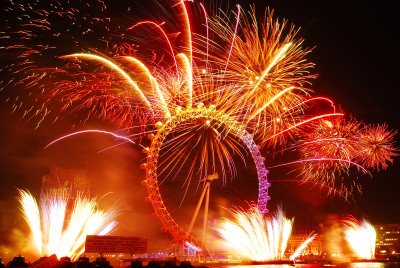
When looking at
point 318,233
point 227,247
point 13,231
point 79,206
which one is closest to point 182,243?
point 79,206

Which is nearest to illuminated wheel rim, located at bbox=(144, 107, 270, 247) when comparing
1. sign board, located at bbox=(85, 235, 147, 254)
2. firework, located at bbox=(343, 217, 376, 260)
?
sign board, located at bbox=(85, 235, 147, 254)

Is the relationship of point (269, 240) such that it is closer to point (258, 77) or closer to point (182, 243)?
point (182, 243)

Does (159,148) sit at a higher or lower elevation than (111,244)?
higher

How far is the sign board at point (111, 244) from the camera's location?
29859 mm

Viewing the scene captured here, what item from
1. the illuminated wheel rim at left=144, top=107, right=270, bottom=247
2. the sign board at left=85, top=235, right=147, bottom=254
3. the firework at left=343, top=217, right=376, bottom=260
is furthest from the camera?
the firework at left=343, top=217, right=376, bottom=260

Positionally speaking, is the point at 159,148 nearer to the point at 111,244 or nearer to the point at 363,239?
the point at 111,244

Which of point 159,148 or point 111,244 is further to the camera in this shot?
point 159,148

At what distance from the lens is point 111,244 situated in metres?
30.3

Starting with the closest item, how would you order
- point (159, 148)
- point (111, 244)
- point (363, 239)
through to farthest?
1. point (111, 244)
2. point (159, 148)
3. point (363, 239)

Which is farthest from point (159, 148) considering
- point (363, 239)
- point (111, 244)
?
point (363, 239)

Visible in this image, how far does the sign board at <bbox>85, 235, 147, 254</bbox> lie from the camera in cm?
2986

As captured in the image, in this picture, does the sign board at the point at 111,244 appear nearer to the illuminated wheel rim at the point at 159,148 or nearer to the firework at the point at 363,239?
the illuminated wheel rim at the point at 159,148

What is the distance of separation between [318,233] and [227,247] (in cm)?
4758

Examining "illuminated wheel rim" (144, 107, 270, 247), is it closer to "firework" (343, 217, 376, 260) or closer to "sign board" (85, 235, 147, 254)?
"sign board" (85, 235, 147, 254)
